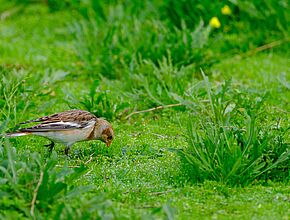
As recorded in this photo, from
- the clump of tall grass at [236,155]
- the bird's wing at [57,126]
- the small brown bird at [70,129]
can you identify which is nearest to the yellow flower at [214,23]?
the small brown bird at [70,129]

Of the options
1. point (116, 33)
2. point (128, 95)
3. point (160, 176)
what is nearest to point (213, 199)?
point (160, 176)

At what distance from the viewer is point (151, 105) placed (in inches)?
322

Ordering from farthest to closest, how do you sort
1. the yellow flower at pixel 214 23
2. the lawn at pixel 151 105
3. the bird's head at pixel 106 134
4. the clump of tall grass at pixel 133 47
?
the yellow flower at pixel 214 23 < the clump of tall grass at pixel 133 47 < the bird's head at pixel 106 134 < the lawn at pixel 151 105

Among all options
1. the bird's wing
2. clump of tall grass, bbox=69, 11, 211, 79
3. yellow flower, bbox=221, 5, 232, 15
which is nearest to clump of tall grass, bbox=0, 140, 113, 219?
the bird's wing

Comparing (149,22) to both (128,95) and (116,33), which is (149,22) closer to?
(116,33)

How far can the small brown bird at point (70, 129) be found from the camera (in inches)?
256

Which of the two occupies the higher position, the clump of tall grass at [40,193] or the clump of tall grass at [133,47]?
the clump of tall grass at [40,193]

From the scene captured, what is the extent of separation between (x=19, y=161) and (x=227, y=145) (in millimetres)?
1606

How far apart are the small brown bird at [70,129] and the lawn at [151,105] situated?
0.14 m

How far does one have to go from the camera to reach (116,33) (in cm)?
989

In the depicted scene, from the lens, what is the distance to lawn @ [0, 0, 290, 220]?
5238 mm

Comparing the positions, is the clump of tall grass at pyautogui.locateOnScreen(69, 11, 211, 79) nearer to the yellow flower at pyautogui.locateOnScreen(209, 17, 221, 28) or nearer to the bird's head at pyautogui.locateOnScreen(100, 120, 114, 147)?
the yellow flower at pyautogui.locateOnScreen(209, 17, 221, 28)

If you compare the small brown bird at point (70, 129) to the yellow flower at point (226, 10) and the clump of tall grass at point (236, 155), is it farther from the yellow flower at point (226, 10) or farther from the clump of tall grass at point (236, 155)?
the yellow flower at point (226, 10)

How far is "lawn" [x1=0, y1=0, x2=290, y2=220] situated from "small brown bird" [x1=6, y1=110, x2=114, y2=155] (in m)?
0.14
